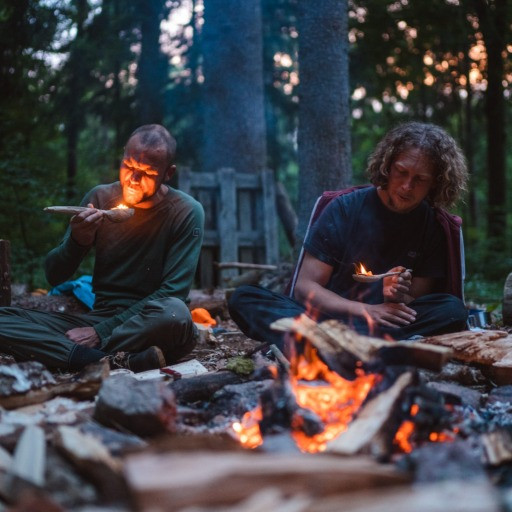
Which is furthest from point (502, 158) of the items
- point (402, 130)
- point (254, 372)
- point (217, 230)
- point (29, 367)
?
point (29, 367)

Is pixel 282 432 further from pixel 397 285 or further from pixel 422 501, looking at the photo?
pixel 397 285

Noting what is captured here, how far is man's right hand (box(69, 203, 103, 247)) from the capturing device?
4.29 metres

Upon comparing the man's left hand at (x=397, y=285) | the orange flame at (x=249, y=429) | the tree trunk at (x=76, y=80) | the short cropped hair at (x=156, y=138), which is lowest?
the orange flame at (x=249, y=429)

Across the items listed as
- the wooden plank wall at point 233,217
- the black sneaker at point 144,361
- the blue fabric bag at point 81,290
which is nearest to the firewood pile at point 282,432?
the black sneaker at point 144,361

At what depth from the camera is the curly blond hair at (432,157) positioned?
440 cm

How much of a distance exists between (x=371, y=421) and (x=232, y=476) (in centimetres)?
89

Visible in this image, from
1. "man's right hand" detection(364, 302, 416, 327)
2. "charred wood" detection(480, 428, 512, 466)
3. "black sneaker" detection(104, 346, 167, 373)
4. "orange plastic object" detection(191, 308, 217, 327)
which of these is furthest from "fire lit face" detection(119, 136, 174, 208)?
"charred wood" detection(480, 428, 512, 466)

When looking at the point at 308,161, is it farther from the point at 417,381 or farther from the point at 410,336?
the point at 417,381

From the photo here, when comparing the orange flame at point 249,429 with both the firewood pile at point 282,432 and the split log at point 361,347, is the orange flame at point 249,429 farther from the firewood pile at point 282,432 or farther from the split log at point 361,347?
the split log at point 361,347

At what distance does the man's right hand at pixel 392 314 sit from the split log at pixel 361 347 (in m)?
0.82

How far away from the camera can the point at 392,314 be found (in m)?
4.23

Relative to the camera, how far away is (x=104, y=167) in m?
14.1

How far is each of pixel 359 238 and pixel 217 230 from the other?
460cm

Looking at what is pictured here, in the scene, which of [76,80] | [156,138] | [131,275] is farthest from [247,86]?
[131,275]
